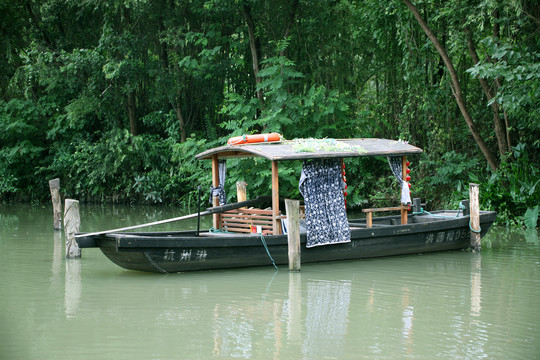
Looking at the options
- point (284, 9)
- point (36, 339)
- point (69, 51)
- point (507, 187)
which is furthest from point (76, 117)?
point (36, 339)

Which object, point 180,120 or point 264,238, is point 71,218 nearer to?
point 264,238

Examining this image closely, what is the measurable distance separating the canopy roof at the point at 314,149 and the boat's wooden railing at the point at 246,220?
1.03 meters

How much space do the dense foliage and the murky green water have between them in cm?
531

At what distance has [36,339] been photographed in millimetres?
6961

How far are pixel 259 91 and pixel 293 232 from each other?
10973 millimetres

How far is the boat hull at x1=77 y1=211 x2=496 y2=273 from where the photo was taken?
9.89 metres

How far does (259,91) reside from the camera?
20.7 metres

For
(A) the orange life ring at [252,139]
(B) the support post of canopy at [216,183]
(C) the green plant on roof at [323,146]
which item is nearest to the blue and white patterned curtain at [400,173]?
(C) the green plant on roof at [323,146]

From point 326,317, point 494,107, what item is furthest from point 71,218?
point 494,107

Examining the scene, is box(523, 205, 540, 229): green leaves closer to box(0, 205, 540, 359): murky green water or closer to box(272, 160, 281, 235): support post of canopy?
box(0, 205, 540, 359): murky green water

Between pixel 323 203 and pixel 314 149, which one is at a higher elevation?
pixel 314 149

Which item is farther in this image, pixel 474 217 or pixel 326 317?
pixel 474 217

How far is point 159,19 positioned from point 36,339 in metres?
17.9

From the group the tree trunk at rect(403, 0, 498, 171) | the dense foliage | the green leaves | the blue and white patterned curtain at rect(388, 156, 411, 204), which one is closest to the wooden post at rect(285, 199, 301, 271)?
the blue and white patterned curtain at rect(388, 156, 411, 204)
